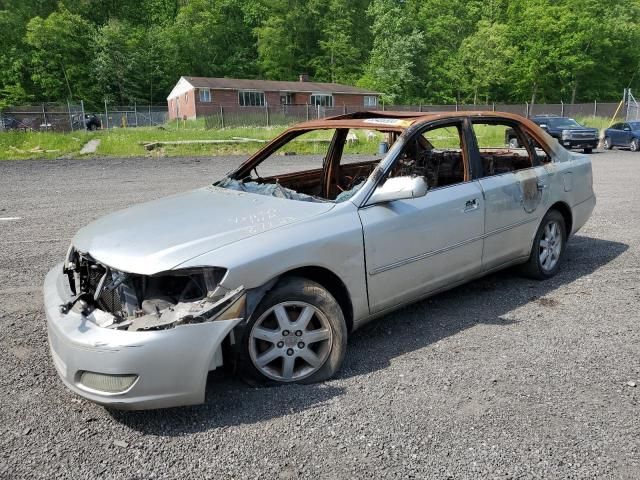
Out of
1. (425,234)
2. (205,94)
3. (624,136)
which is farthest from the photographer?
(205,94)

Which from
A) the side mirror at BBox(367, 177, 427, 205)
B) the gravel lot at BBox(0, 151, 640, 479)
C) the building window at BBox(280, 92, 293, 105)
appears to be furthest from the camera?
the building window at BBox(280, 92, 293, 105)

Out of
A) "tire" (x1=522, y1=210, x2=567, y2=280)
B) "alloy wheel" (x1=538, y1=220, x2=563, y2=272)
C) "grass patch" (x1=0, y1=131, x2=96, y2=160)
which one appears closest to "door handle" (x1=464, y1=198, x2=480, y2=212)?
"tire" (x1=522, y1=210, x2=567, y2=280)

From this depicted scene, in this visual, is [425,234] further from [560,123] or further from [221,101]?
[221,101]

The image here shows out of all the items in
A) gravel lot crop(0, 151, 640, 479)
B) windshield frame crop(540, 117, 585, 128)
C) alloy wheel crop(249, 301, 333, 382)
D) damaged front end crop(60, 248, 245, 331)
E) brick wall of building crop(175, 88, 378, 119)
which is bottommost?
gravel lot crop(0, 151, 640, 479)

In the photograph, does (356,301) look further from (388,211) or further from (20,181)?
(20,181)

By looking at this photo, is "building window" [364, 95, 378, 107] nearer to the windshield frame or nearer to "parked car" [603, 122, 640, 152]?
the windshield frame

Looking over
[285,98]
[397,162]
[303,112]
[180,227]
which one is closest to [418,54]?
[285,98]

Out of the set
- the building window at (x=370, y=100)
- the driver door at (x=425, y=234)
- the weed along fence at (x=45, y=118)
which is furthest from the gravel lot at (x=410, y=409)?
the building window at (x=370, y=100)

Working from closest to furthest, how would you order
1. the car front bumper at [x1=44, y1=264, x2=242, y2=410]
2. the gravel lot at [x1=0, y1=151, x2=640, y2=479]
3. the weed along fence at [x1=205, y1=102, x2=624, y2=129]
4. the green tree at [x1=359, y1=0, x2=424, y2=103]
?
the gravel lot at [x1=0, y1=151, x2=640, y2=479] → the car front bumper at [x1=44, y1=264, x2=242, y2=410] → the weed along fence at [x1=205, y1=102, x2=624, y2=129] → the green tree at [x1=359, y1=0, x2=424, y2=103]

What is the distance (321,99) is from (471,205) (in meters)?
55.6

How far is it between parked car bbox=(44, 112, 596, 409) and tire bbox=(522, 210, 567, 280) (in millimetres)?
153

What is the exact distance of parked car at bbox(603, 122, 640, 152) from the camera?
23469 millimetres

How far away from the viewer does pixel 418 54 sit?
63.4 m

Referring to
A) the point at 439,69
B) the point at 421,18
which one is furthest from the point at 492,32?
the point at 421,18
